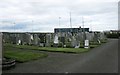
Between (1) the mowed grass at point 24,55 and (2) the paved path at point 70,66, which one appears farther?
(1) the mowed grass at point 24,55

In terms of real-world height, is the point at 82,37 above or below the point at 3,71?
above

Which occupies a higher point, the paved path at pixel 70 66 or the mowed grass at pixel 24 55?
the mowed grass at pixel 24 55

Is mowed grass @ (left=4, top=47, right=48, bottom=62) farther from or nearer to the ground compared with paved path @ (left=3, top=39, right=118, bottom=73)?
farther from the ground

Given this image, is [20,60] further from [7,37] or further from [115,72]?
[7,37]

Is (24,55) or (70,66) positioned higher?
(24,55)

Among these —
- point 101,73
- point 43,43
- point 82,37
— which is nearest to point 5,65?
point 101,73

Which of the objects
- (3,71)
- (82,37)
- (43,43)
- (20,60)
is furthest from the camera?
(82,37)

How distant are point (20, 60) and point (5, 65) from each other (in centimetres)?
315

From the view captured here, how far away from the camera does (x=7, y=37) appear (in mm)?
40969

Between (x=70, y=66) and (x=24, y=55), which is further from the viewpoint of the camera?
(x=24, y=55)

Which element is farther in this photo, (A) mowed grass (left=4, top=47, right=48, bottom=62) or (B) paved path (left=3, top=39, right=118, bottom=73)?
(A) mowed grass (left=4, top=47, right=48, bottom=62)

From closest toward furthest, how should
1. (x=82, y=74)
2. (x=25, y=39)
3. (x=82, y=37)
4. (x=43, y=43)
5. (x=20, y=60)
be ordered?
(x=82, y=74) < (x=20, y=60) < (x=43, y=43) < (x=25, y=39) < (x=82, y=37)

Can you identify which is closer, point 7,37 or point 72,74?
point 72,74

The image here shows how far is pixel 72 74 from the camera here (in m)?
10.2
